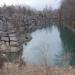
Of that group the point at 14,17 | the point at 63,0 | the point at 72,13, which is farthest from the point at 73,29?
the point at 14,17

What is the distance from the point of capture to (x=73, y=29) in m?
13.6

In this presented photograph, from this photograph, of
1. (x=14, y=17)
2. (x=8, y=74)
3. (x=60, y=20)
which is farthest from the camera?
(x=60, y=20)

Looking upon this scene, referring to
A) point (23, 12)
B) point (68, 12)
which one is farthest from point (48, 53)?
point (68, 12)

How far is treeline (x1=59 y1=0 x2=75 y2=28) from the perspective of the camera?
46.1ft

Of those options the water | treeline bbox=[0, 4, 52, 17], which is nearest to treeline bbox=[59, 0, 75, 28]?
treeline bbox=[0, 4, 52, 17]

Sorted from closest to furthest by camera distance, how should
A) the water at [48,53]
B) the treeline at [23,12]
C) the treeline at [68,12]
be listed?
the water at [48,53], the treeline at [23,12], the treeline at [68,12]

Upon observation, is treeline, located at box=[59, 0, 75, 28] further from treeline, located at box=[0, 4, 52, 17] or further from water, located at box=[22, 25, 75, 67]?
water, located at box=[22, 25, 75, 67]

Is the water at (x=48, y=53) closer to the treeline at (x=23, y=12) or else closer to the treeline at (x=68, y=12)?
the treeline at (x=23, y=12)

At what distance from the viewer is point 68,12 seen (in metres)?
14.5

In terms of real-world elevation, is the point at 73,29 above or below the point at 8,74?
below

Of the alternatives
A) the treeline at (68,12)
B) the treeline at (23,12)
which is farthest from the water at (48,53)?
the treeline at (68,12)

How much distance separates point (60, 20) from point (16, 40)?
282 inches

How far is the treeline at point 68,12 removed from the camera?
14.1m

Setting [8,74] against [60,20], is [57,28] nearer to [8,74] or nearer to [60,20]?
[60,20]
